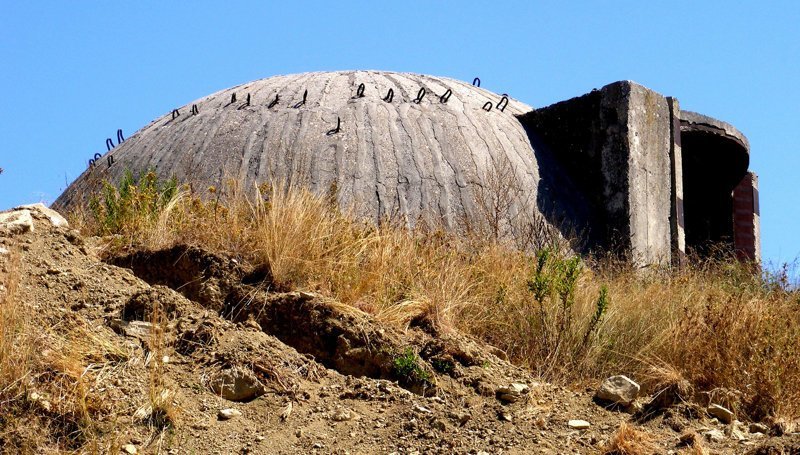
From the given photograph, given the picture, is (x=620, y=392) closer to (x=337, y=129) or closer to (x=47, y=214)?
(x=47, y=214)

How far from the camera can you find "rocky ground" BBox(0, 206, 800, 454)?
14.7ft

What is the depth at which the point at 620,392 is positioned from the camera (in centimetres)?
525

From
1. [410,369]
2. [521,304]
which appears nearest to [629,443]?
[410,369]

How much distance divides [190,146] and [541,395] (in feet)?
20.4

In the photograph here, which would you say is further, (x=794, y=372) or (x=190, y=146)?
(x=190, y=146)

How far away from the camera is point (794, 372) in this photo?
5.62 m

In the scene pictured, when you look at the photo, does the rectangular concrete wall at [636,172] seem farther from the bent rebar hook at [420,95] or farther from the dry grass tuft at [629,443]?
the dry grass tuft at [629,443]

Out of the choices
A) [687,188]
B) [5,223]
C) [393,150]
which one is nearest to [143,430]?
[5,223]

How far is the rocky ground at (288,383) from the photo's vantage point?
4484mm

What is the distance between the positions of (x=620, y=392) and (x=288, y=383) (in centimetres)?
179

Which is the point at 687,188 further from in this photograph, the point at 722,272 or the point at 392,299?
the point at 392,299

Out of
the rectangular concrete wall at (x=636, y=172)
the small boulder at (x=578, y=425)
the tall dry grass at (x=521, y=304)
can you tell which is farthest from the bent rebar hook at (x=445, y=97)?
the small boulder at (x=578, y=425)

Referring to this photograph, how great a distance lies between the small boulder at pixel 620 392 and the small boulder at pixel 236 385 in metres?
1.84

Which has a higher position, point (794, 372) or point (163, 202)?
point (163, 202)
